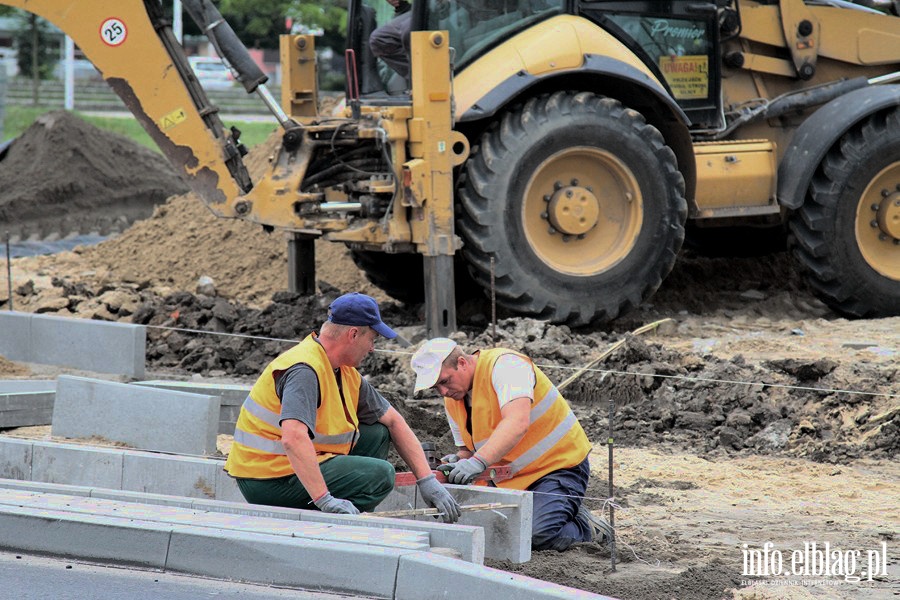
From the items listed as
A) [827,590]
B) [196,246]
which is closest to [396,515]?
[827,590]

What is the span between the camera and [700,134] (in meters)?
11.0

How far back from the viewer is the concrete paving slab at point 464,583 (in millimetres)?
4465

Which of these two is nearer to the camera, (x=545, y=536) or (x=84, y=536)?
(x=84, y=536)

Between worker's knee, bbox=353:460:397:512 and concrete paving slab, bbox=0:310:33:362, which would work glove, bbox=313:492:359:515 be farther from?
concrete paving slab, bbox=0:310:33:362

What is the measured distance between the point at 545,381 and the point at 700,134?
5.43 metres

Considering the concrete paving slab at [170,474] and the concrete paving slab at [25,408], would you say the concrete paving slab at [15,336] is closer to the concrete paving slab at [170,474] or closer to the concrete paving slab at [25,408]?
the concrete paving slab at [25,408]

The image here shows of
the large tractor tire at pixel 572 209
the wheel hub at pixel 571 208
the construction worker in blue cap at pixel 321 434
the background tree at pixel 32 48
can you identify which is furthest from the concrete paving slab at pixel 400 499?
the background tree at pixel 32 48

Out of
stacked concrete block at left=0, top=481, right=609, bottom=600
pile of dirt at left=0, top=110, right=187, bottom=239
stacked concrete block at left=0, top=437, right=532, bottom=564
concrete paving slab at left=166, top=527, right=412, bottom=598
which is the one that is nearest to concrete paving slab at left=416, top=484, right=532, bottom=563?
stacked concrete block at left=0, top=437, right=532, bottom=564

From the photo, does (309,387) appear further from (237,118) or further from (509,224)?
(237,118)

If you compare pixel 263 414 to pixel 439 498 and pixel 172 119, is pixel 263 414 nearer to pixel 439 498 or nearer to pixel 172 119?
pixel 439 498

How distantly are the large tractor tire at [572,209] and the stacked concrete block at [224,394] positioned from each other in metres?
2.38

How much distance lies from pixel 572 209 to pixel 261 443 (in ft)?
16.6

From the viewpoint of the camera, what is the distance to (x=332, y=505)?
17.9 feet

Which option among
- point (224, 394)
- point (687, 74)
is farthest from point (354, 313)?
point (687, 74)
